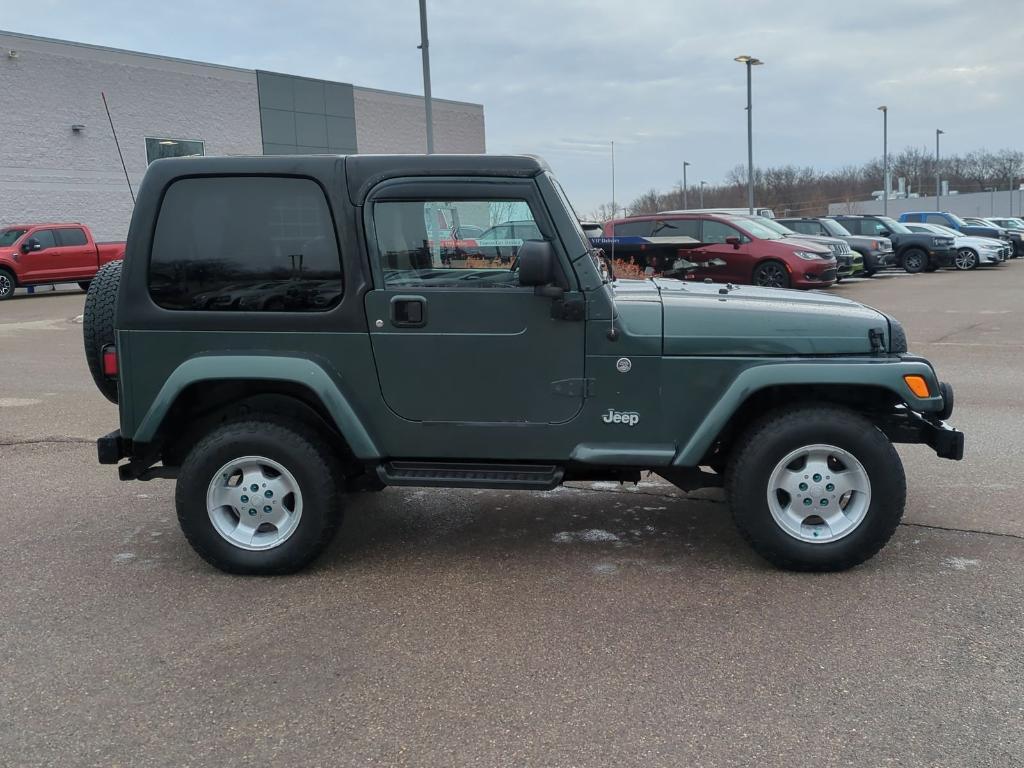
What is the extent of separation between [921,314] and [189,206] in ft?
45.8

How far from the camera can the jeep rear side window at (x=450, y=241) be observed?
417 centimetres

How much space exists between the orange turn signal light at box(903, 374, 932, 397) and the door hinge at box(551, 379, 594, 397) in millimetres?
1419

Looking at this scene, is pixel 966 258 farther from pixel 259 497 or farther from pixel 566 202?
pixel 259 497

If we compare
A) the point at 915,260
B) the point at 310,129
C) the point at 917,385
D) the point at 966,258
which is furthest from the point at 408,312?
the point at 310,129

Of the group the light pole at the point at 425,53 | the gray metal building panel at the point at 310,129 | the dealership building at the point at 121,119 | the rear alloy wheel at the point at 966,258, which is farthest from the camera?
the gray metal building panel at the point at 310,129

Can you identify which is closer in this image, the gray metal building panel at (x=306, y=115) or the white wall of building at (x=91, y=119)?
the white wall of building at (x=91, y=119)

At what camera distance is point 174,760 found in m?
2.82

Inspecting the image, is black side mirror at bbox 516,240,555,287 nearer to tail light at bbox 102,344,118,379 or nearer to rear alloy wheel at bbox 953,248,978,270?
tail light at bbox 102,344,118,379

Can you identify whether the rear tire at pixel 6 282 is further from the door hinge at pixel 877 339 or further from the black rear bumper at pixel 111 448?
the door hinge at pixel 877 339

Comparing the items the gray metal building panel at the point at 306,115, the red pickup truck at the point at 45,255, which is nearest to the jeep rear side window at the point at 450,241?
the red pickup truck at the point at 45,255

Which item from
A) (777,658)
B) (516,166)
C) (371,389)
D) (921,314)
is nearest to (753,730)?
(777,658)

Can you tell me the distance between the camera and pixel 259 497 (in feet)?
14.1

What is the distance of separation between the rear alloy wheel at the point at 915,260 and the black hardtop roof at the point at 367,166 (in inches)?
1009

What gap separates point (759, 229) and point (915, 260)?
11512mm
